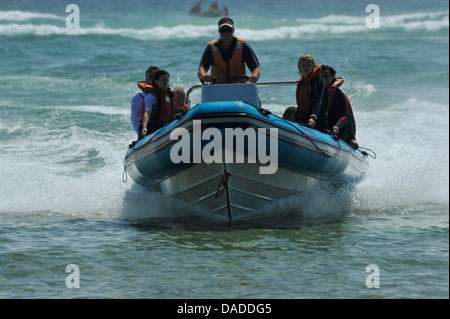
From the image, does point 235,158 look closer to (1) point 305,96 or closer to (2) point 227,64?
(1) point 305,96

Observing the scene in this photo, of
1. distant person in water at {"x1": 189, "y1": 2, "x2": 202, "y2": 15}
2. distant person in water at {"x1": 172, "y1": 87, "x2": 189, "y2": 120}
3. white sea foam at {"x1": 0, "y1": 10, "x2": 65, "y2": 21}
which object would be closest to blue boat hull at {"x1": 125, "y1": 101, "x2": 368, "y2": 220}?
distant person in water at {"x1": 172, "y1": 87, "x2": 189, "y2": 120}

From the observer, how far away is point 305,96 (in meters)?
6.62

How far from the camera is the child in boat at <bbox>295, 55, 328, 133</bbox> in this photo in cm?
649

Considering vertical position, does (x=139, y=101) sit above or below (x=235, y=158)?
above

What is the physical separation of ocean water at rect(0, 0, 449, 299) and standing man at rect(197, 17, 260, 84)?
1401mm

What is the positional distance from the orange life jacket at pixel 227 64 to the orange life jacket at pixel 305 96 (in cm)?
68

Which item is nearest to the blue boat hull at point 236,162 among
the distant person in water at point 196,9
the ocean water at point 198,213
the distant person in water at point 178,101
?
the ocean water at point 198,213

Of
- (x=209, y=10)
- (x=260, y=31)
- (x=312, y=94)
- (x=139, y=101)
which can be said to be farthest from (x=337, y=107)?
(x=209, y=10)

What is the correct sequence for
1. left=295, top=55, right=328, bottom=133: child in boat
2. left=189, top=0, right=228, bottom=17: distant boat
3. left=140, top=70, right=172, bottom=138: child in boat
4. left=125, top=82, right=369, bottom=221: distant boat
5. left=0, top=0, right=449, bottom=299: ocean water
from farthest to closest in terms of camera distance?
left=189, top=0, right=228, bottom=17: distant boat, left=140, top=70, right=172, bottom=138: child in boat, left=295, top=55, right=328, bottom=133: child in boat, left=125, top=82, right=369, bottom=221: distant boat, left=0, top=0, right=449, bottom=299: ocean water

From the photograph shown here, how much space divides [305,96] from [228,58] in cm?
90

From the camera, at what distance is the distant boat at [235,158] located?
5.66 m

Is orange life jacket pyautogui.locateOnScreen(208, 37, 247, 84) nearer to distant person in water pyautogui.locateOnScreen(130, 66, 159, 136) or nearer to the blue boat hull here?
distant person in water pyautogui.locateOnScreen(130, 66, 159, 136)

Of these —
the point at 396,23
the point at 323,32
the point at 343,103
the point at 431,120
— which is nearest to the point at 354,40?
the point at 323,32

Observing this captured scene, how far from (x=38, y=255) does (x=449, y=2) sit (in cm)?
4389
